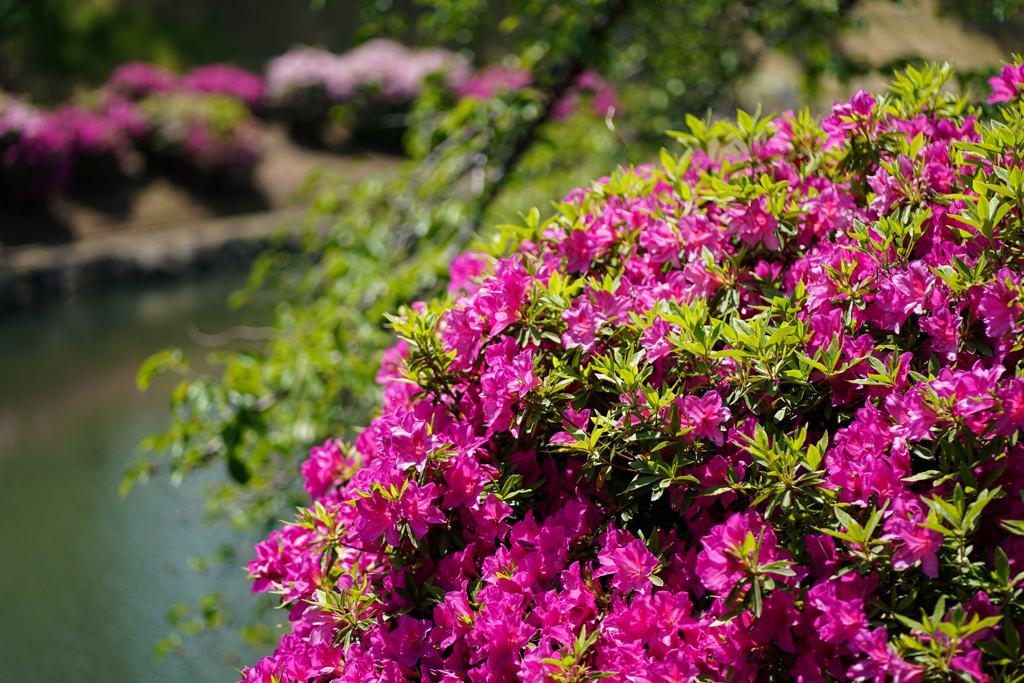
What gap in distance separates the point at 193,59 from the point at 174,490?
1302 cm

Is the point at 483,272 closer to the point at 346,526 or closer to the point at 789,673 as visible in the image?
the point at 346,526

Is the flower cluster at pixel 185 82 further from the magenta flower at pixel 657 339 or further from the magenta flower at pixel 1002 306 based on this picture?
the magenta flower at pixel 1002 306

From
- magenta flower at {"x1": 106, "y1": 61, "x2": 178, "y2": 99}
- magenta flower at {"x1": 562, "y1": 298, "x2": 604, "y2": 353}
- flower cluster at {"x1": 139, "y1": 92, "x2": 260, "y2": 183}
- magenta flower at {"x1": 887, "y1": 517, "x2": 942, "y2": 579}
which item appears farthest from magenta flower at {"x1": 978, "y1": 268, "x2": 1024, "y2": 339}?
magenta flower at {"x1": 106, "y1": 61, "x2": 178, "y2": 99}

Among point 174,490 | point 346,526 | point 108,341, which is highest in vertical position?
point 108,341

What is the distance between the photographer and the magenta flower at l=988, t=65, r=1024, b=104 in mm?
1094

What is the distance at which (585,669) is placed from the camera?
846 millimetres

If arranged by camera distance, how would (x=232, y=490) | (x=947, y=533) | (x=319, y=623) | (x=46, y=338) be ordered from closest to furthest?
→ (x=947, y=533)
(x=319, y=623)
(x=232, y=490)
(x=46, y=338)

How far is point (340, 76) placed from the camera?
42.5 ft

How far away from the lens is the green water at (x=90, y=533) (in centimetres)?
308

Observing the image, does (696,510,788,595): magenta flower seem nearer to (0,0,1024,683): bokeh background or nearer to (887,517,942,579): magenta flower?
(887,517,942,579): magenta flower

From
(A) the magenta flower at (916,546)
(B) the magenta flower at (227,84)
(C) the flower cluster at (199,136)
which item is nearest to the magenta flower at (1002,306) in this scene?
(A) the magenta flower at (916,546)

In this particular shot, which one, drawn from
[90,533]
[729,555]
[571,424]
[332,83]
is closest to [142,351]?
[90,533]

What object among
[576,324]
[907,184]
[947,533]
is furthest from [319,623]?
[907,184]

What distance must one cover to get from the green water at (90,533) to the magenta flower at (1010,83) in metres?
2.77
